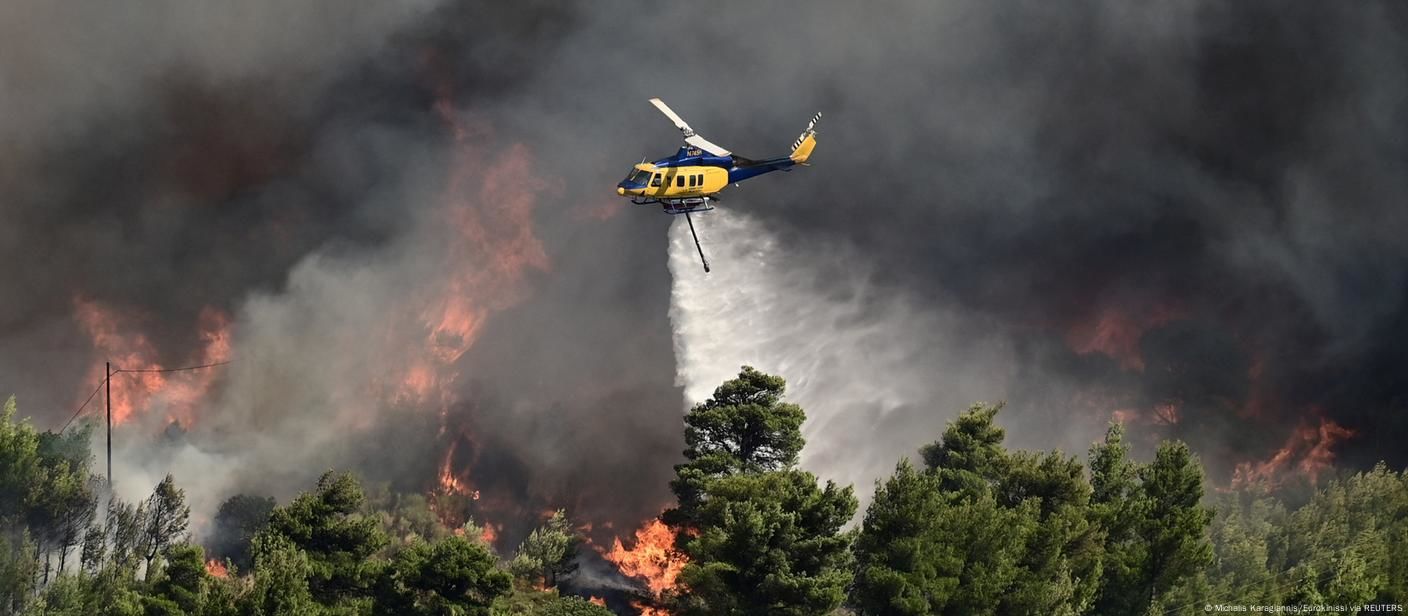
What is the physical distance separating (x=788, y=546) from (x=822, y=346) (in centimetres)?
5666

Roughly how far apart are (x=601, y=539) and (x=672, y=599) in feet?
114

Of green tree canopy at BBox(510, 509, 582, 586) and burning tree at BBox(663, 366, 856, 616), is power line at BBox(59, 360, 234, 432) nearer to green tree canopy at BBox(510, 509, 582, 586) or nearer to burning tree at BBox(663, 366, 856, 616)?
green tree canopy at BBox(510, 509, 582, 586)

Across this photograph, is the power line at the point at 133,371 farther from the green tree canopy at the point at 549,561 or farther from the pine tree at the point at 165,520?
the green tree canopy at the point at 549,561

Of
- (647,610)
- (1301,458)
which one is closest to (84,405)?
(647,610)

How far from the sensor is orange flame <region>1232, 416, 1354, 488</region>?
6058 inches

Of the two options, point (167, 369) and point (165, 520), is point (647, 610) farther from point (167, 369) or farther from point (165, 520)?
point (167, 369)

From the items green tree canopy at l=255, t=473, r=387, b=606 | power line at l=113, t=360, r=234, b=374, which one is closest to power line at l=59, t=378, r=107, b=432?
power line at l=113, t=360, r=234, b=374

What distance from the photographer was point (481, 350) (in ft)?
516

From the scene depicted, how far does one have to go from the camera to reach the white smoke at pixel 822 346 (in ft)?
438

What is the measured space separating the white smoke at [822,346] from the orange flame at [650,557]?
10.6 metres

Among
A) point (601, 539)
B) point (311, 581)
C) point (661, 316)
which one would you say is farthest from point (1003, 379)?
point (311, 581)

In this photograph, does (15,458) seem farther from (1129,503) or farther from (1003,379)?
(1003,379)
